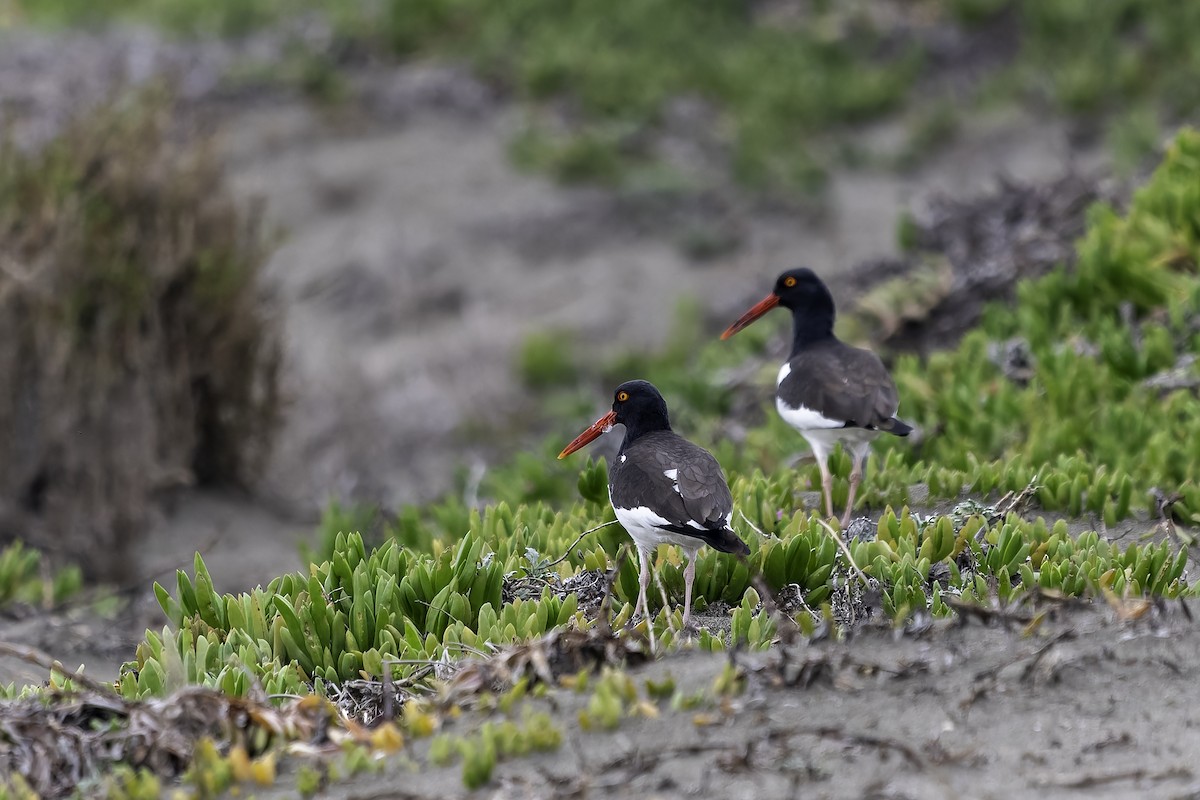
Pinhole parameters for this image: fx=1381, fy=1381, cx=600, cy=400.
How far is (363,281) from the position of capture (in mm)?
13328

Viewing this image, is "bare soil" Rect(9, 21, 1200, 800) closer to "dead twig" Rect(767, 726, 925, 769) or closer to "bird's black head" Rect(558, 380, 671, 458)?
"dead twig" Rect(767, 726, 925, 769)

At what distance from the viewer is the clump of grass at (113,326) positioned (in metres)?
7.83

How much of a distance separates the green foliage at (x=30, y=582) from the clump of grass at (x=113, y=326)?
63 cm

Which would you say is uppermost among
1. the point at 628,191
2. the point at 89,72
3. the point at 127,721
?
the point at 89,72

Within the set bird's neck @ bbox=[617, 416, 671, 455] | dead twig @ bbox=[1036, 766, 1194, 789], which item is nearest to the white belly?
bird's neck @ bbox=[617, 416, 671, 455]

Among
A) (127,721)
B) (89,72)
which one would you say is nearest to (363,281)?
(89,72)

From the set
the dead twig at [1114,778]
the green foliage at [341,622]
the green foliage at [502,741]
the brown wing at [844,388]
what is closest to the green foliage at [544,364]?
the brown wing at [844,388]

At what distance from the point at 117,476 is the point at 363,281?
5583 millimetres

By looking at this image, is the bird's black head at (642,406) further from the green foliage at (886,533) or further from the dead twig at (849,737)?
the dead twig at (849,737)

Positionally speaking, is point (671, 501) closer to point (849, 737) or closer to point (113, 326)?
point (849, 737)

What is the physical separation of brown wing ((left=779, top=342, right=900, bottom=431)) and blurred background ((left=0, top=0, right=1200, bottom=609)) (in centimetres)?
203

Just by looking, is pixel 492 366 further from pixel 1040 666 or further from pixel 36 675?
pixel 1040 666

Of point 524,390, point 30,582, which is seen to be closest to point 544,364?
point 524,390

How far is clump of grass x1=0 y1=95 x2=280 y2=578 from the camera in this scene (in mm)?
7832
